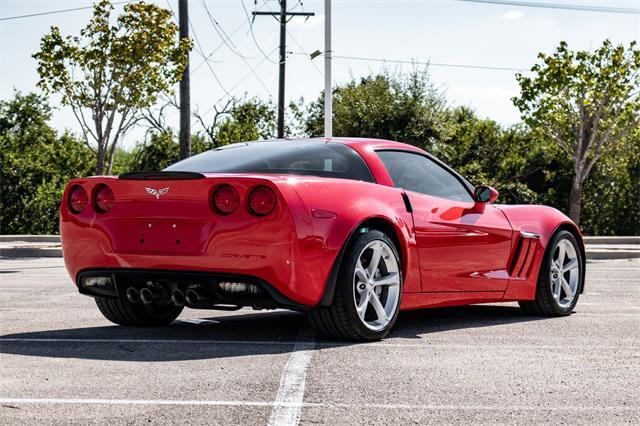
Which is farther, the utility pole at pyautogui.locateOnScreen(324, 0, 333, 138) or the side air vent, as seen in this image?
the utility pole at pyautogui.locateOnScreen(324, 0, 333, 138)

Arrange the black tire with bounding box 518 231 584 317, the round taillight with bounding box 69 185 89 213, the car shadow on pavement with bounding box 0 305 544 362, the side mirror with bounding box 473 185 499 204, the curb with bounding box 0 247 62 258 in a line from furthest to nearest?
1. the curb with bounding box 0 247 62 258
2. the black tire with bounding box 518 231 584 317
3. the side mirror with bounding box 473 185 499 204
4. the round taillight with bounding box 69 185 89 213
5. the car shadow on pavement with bounding box 0 305 544 362

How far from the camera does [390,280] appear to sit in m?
7.00

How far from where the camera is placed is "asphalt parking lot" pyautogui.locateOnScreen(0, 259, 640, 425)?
4629mm

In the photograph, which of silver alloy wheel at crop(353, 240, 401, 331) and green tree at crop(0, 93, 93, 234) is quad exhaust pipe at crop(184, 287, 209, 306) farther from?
green tree at crop(0, 93, 93, 234)

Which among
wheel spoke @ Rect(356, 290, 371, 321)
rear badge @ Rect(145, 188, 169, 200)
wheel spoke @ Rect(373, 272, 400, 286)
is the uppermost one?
rear badge @ Rect(145, 188, 169, 200)

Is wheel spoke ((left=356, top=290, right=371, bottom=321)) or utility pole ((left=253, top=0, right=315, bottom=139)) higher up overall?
utility pole ((left=253, top=0, right=315, bottom=139))

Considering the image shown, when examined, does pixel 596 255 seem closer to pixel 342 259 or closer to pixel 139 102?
pixel 139 102

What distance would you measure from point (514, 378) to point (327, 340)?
164 cm

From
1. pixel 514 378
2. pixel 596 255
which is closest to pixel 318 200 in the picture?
pixel 514 378

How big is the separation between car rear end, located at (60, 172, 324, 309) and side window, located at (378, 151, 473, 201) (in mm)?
Answer: 1363

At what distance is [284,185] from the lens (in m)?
6.39

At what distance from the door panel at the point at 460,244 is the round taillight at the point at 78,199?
2226 millimetres

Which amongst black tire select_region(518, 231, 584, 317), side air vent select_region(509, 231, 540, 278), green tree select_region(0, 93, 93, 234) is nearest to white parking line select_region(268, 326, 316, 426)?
side air vent select_region(509, 231, 540, 278)

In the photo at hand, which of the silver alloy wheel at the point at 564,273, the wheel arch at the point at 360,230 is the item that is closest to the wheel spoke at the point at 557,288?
the silver alloy wheel at the point at 564,273
